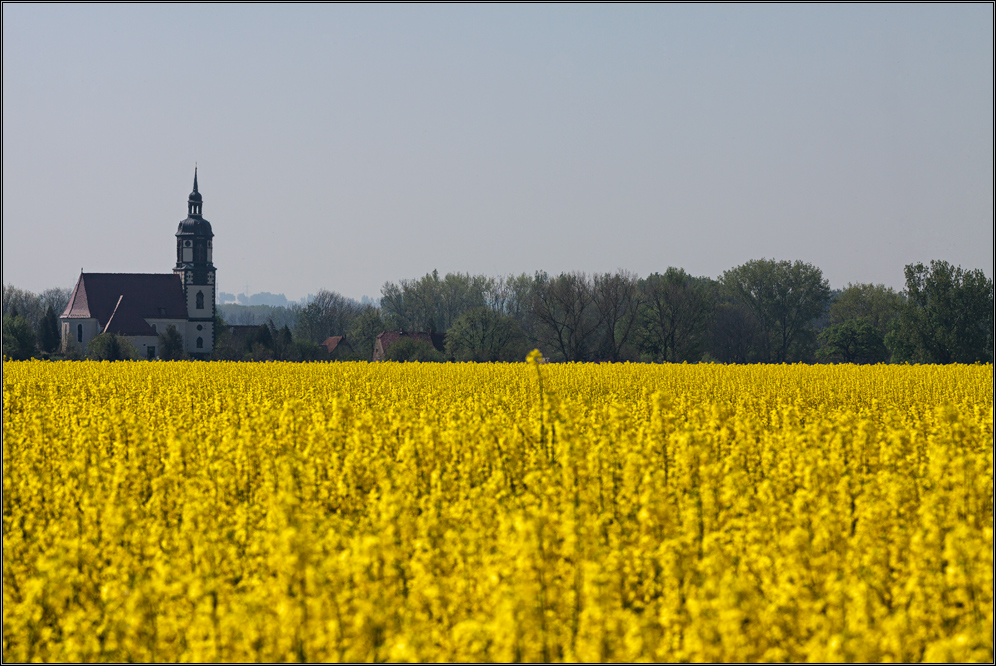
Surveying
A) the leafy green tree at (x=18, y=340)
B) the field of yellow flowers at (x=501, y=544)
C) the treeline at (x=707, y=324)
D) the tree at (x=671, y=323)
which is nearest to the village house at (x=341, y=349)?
the treeline at (x=707, y=324)

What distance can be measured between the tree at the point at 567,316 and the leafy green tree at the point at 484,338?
233 centimetres

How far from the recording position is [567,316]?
65000mm

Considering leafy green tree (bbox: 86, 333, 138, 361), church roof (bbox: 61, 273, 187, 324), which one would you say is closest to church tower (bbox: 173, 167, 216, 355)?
church roof (bbox: 61, 273, 187, 324)

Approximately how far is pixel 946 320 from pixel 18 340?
52.3m

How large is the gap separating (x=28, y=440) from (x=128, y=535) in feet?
17.8

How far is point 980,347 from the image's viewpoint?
2062 inches

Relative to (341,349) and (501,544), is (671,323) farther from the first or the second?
(501,544)

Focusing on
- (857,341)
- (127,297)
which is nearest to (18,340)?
(127,297)

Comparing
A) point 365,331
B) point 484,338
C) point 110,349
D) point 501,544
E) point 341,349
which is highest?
point 365,331

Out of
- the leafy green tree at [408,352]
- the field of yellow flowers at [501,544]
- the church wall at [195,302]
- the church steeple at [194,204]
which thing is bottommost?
the field of yellow flowers at [501,544]

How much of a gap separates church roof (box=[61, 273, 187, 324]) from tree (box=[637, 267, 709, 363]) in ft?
146

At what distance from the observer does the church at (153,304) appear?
269ft

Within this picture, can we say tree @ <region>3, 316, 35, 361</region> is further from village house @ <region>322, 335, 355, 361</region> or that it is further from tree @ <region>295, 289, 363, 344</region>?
tree @ <region>295, 289, 363, 344</region>

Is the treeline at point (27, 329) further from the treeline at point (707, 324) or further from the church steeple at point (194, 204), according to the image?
the church steeple at point (194, 204)
